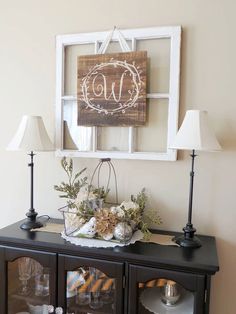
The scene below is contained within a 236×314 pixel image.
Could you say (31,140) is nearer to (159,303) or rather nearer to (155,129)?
(155,129)

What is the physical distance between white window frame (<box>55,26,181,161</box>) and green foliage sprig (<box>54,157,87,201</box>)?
0.22ft

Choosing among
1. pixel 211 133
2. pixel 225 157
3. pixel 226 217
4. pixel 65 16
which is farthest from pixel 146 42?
pixel 226 217

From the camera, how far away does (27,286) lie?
164 cm

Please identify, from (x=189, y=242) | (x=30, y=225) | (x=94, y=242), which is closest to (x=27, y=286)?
(x=30, y=225)

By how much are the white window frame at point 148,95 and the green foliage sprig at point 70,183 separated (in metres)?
0.07

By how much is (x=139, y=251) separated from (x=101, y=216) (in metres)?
0.24

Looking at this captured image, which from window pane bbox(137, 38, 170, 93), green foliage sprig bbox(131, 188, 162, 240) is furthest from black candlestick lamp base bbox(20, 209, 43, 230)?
window pane bbox(137, 38, 170, 93)

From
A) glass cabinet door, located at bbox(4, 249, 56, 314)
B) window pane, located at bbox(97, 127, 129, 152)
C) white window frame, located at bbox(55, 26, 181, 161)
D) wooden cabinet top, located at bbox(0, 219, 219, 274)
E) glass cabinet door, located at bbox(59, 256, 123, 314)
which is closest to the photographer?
wooden cabinet top, located at bbox(0, 219, 219, 274)

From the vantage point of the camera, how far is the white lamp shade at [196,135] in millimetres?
1423

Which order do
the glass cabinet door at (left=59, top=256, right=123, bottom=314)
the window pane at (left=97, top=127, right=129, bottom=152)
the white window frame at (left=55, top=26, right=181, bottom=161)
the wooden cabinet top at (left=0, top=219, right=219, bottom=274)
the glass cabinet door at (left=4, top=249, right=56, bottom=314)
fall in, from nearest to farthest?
the wooden cabinet top at (left=0, top=219, right=219, bottom=274)
the glass cabinet door at (left=59, top=256, right=123, bottom=314)
the glass cabinet door at (left=4, top=249, right=56, bottom=314)
the white window frame at (left=55, top=26, right=181, bottom=161)
the window pane at (left=97, top=127, right=129, bottom=152)

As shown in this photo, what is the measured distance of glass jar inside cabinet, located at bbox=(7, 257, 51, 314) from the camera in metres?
1.57

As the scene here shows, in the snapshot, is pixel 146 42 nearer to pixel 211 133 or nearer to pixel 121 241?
pixel 211 133

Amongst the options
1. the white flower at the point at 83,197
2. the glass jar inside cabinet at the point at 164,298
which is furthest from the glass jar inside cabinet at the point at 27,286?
the glass jar inside cabinet at the point at 164,298

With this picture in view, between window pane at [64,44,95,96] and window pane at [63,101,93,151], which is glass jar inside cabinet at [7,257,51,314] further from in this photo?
window pane at [64,44,95,96]
